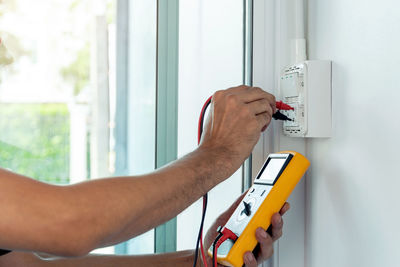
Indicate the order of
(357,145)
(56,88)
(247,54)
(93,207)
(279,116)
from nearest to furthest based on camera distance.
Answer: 1. (93,207)
2. (357,145)
3. (279,116)
4. (247,54)
5. (56,88)

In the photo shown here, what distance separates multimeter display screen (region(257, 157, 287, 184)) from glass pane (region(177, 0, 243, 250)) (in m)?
0.27

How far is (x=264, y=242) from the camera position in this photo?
2.52 feet

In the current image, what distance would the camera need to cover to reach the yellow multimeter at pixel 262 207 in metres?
0.74

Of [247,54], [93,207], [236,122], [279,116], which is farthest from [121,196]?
[247,54]

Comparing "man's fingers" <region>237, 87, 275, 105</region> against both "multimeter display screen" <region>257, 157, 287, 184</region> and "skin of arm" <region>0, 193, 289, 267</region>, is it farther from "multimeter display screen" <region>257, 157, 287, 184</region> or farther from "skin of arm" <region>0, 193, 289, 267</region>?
"skin of arm" <region>0, 193, 289, 267</region>

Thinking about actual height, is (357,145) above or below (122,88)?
below

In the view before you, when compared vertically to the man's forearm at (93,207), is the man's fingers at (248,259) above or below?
below

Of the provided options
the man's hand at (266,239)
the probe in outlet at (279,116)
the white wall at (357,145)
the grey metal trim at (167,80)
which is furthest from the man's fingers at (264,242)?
the grey metal trim at (167,80)

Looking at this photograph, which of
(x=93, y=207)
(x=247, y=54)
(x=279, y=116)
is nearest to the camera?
(x=93, y=207)

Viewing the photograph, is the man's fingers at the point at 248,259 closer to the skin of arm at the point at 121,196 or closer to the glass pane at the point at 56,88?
the skin of arm at the point at 121,196

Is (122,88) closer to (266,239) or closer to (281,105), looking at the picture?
(281,105)

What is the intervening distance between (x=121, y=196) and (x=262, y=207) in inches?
10.4

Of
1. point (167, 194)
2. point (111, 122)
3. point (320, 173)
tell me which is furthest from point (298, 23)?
point (111, 122)

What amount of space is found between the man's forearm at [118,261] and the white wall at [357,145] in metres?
0.30
